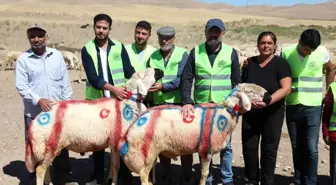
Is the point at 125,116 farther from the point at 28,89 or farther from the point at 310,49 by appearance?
the point at 310,49

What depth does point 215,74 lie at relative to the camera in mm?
5535

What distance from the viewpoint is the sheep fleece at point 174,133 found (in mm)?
5109

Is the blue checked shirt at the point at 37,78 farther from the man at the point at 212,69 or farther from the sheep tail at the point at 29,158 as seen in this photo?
the man at the point at 212,69

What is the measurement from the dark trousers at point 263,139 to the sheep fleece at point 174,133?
2.01ft

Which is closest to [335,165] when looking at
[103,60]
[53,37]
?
[103,60]

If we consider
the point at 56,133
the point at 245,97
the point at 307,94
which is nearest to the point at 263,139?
the point at 307,94

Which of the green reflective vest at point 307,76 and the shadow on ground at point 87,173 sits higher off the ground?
the green reflective vest at point 307,76

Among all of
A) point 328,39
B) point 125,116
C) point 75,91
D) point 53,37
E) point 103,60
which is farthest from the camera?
point 53,37

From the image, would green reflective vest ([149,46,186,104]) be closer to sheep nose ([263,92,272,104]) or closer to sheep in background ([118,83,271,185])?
sheep in background ([118,83,271,185])

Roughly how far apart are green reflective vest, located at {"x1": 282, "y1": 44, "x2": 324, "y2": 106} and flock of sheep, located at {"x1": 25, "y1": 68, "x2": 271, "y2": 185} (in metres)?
A: 0.80

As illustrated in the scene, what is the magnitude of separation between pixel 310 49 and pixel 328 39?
3089 cm

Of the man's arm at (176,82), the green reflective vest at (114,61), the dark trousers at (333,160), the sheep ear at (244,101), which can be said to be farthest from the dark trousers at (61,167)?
the dark trousers at (333,160)

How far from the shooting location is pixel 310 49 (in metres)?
5.43

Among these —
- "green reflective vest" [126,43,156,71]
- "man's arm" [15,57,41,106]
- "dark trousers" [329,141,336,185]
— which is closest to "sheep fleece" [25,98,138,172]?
"man's arm" [15,57,41,106]
